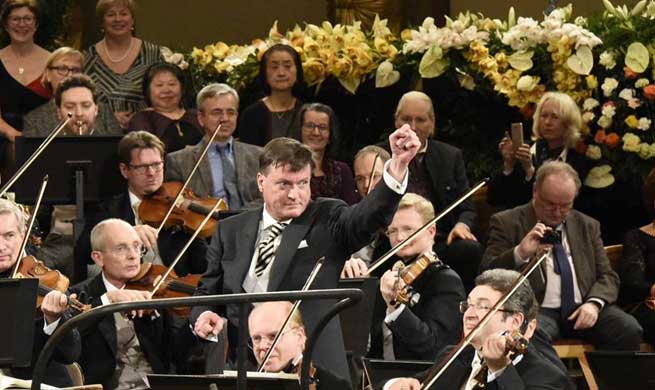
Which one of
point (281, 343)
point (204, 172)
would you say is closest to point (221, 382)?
point (281, 343)

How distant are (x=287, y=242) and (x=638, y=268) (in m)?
2.45

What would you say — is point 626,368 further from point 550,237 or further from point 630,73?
point 630,73

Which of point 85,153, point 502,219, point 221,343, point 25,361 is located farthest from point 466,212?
point 25,361

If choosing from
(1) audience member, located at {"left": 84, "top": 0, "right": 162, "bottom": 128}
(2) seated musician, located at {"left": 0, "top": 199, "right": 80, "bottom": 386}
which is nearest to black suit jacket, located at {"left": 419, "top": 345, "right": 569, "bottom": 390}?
(2) seated musician, located at {"left": 0, "top": 199, "right": 80, "bottom": 386}

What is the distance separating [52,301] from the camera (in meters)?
6.09

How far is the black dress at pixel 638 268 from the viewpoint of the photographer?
300 inches

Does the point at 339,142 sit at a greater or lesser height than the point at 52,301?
greater

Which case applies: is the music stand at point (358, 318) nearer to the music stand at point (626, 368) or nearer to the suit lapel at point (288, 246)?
the suit lapel at point (288, 246)

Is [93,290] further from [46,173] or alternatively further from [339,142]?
[339,142]

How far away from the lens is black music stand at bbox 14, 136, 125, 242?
23.8ft

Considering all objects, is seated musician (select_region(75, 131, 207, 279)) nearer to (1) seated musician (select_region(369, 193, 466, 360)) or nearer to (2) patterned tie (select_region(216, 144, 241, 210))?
→ (2) patterned tie (select_region(216, 144, 241, 210))

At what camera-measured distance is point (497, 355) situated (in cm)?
562

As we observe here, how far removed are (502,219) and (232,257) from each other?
2.07 meters

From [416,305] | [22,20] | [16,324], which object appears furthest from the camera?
[22,20]
